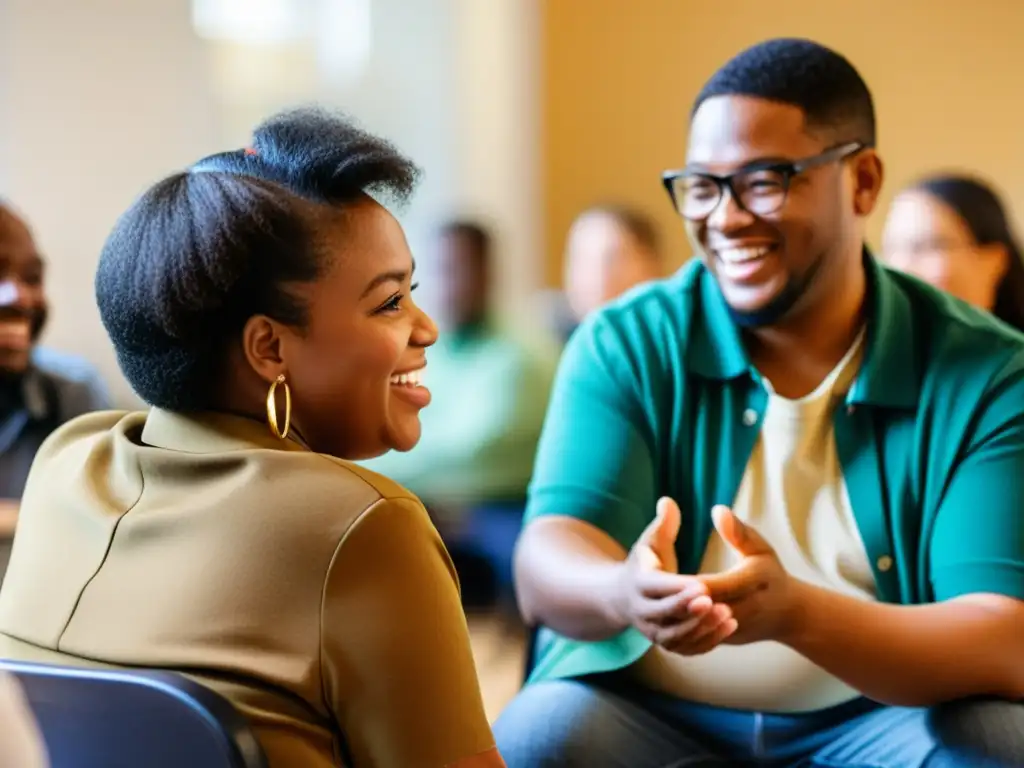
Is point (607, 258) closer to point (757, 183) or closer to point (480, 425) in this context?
point (480, 425)

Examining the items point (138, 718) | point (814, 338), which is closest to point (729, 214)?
point (814, 338)

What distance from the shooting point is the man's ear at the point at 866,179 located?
1.50 metres

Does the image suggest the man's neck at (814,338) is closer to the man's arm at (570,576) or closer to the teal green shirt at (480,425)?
the man's arm at (570,576)

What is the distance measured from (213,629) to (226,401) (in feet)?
0.67

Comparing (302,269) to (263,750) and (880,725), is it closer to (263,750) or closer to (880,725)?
(263,750)

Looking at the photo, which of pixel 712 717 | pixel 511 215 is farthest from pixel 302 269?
pixel 511 215

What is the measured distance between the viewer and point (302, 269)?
0.98 meters

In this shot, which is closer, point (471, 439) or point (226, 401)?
point (226, 401)

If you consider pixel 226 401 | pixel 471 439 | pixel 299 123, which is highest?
pixel 299 123

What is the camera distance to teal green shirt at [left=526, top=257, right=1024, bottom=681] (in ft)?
4.44

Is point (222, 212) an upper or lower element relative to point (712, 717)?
upper

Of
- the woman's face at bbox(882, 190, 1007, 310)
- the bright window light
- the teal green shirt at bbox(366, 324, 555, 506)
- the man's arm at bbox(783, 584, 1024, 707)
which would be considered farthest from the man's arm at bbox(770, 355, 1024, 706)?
the bright window light

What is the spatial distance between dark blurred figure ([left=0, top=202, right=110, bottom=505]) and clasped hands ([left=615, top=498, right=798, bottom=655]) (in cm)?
121

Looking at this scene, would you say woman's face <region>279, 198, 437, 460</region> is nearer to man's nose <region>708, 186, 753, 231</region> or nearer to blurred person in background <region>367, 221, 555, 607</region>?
man's nose <region>708, 186, 753, 231</region>
